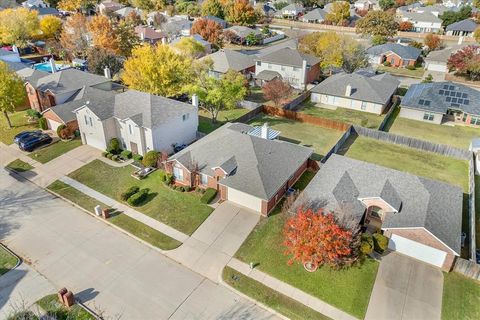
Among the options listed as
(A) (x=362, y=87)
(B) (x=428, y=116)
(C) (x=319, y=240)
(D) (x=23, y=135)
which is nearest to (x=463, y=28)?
Result: (B) (x=428, y=116)

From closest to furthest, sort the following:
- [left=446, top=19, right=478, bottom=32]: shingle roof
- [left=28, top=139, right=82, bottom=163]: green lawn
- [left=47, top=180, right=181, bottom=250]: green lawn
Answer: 1. [left=47, top=180, right=181, bottom=250]: green lawn
2. [left=28, top=139, right=82, bottom=163]: green lawn
3. [left=446, top=19, right=478, bottom=32]: shingle roof

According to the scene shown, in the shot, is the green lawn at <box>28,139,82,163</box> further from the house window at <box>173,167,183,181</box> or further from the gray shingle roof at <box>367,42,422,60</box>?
the gray shingle roof at <box>367,42,422,60</box>

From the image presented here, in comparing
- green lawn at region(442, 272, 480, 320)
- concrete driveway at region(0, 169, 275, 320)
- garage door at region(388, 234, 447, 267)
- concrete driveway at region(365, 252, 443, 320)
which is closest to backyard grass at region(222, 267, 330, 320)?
concrete driveway at region(0, 169, 275, 320)

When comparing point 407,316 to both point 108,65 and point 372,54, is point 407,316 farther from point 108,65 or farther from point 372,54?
point 372,54

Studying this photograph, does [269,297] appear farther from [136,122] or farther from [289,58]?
[289,58]

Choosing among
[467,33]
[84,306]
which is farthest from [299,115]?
[467,33]

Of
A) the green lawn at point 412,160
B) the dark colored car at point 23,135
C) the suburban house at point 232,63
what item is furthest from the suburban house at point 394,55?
the dark colored car at point 23,135
